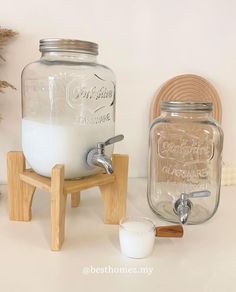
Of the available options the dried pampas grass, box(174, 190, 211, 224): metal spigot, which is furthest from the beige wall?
box(174, 190, 211, 224): metal spigot

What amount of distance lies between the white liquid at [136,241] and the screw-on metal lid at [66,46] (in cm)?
33

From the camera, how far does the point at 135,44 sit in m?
0.92

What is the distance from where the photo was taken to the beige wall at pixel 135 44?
0.87m

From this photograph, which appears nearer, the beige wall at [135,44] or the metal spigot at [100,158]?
the metal spigot at [100,158]

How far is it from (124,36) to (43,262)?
0.62m

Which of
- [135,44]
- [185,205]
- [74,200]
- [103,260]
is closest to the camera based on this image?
[103,260]

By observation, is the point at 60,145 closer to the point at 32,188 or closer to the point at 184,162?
the point at 32,188

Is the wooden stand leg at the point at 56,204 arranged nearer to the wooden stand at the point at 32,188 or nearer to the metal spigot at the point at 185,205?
the wooden stand at the point at 32,188

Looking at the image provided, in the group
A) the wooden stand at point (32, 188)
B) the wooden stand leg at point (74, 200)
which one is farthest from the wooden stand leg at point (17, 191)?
the wooden stand leg at point (74, 200)

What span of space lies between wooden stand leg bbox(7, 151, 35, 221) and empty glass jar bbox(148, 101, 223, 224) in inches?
10.3

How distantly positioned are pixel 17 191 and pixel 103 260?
9.8 inches

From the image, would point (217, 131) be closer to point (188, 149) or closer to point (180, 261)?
point (188, 149)

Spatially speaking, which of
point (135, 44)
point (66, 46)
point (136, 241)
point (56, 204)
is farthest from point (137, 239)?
point (135, 44)

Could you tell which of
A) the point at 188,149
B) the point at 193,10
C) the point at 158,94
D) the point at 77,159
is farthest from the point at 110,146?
the point at 193,10
